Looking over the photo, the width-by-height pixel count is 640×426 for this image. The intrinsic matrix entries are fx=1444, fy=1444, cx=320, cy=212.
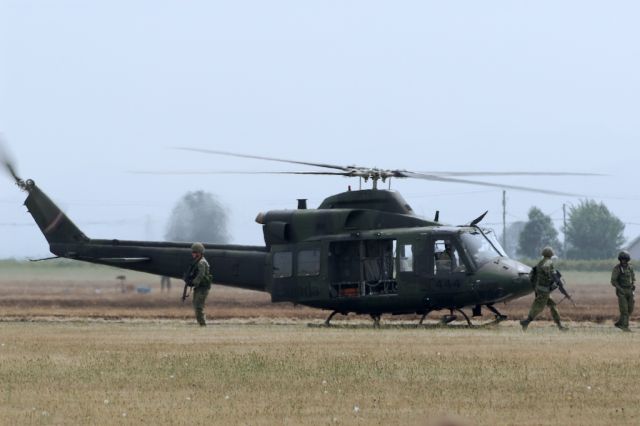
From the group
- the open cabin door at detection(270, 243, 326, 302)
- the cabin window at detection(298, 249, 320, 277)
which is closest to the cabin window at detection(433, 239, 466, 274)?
the open cabin door at detection(270, 243, 326, 302)

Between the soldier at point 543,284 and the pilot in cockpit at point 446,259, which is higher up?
the pilot in cockpit at point 446,259

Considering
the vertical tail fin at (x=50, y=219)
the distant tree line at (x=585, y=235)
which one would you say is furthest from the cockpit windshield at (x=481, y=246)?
the distant tree line at (x=585, y=235)

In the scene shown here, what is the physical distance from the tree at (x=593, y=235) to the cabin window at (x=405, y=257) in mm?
131538

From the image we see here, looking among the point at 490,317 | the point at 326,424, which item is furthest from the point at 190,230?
the point at 326,424

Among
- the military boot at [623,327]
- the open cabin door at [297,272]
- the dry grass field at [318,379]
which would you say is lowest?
the dry grass field at [318,379]

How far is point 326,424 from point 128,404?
2.60m

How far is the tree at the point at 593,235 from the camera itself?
534 ft

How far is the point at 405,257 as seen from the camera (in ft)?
100

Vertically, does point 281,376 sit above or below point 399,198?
below

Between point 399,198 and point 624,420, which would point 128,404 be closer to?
point 624,420

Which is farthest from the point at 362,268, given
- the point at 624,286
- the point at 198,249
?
the point at 624,286

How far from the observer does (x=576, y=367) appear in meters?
19.8

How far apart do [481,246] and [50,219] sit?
36.9 feet

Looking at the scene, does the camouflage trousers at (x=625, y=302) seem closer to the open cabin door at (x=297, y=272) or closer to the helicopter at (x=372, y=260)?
the helicopter at (x=372, y=260)
